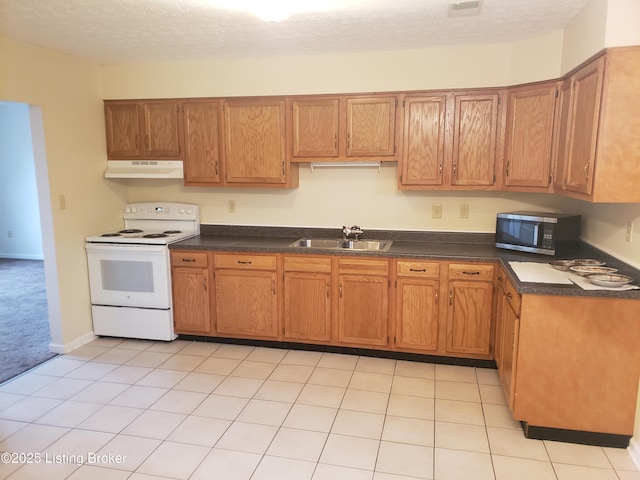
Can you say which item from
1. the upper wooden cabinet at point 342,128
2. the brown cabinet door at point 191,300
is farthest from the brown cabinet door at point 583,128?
the brown cabinet door at point 191,300

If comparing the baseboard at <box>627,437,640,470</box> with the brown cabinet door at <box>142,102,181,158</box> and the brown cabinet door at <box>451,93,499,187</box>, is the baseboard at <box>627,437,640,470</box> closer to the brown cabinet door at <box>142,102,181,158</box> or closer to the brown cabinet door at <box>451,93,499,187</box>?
the brown cabinet door at <box>451,93,499,187</box>

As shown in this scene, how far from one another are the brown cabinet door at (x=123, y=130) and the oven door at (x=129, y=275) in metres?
0.87

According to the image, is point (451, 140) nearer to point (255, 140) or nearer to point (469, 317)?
point (469, 317)

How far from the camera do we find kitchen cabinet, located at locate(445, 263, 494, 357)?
10.7 ft

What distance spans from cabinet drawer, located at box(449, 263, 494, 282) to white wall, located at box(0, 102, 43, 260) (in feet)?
21.3

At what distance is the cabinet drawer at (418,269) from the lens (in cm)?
334

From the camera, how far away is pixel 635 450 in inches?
92.2

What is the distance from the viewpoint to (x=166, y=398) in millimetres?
2973

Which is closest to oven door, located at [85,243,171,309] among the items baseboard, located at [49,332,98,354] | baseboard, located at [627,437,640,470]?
baseboard, located at [49,332,98,354]

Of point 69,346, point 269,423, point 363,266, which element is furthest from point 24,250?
point 269,423

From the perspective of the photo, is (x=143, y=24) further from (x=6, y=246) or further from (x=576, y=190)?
(x=6, y=246)

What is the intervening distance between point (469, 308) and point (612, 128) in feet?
5.02

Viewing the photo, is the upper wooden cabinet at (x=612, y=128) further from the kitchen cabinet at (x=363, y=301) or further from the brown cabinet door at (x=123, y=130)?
the brown cabinet door at (x=123, y=130)

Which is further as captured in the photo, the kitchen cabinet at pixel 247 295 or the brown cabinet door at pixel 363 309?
the kitchen cabinet at pixel 247 295
